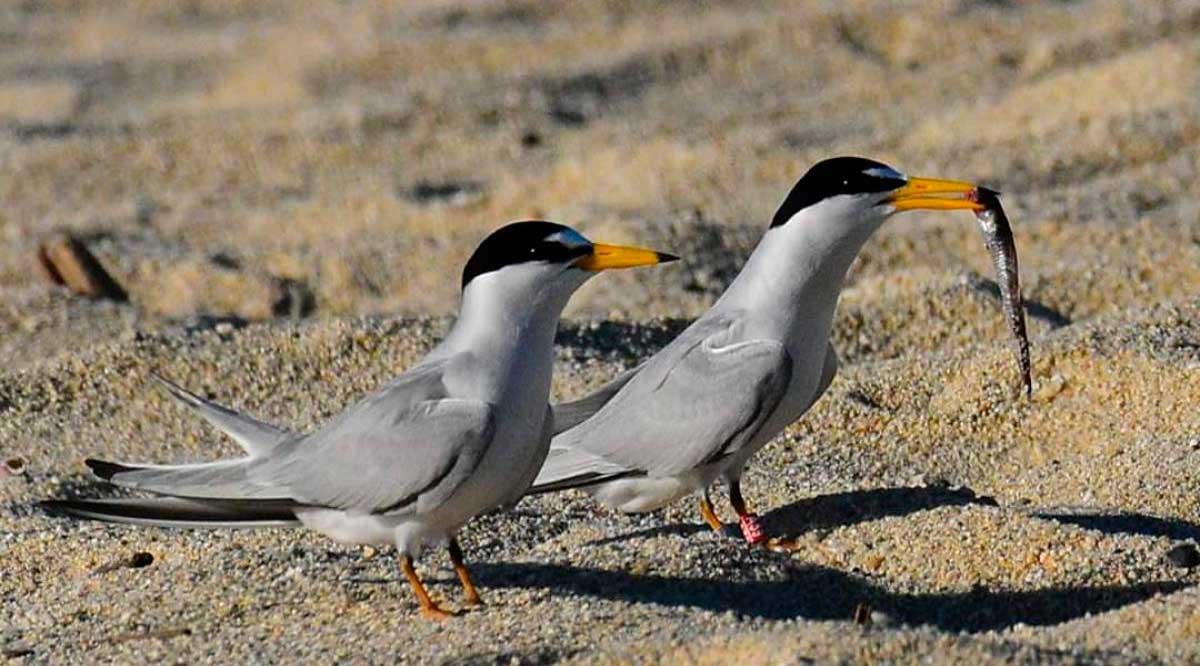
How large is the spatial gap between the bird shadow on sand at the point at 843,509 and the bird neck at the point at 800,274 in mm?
338

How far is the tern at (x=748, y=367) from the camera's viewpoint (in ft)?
13.6

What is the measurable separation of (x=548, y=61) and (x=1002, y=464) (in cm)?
638

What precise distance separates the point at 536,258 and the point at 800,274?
629mm

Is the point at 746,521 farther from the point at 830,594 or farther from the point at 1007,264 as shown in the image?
the point at 1007,264

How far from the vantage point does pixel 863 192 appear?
4223mm

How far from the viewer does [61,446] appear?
5.16 meters

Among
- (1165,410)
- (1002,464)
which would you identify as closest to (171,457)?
(1002,464)

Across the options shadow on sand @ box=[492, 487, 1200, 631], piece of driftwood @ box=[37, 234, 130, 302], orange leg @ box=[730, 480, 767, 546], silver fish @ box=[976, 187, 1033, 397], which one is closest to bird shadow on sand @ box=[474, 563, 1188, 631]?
shadow on sand @ box=[492, 487, 1200, 631]

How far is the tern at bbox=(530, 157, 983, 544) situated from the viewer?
13.6 feet

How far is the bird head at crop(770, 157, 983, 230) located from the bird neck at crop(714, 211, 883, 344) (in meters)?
0.02

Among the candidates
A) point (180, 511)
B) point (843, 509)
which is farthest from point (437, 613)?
point (843, 509)

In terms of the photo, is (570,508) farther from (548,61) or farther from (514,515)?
(548,61)

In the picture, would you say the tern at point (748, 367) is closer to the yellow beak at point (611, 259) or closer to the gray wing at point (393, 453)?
the yellow beak at point (611, 259)

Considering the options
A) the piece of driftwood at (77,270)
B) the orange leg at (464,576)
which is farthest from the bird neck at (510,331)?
the piece of driftwood at (77,270)
